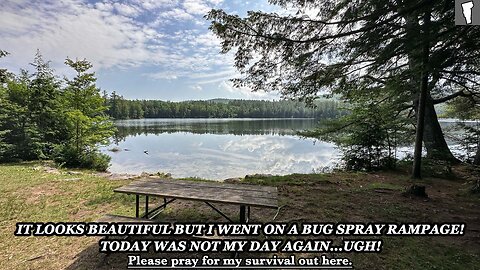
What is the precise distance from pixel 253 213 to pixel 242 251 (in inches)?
43.2

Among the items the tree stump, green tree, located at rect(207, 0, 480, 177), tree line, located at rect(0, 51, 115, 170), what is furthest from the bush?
the tree stump

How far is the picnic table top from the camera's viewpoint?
2.57 metres

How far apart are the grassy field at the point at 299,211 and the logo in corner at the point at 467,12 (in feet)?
8.39

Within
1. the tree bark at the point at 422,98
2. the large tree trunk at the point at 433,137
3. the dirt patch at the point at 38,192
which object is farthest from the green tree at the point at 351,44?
the dirt patch at the point at 38,192

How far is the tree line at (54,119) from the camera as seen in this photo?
948 cm

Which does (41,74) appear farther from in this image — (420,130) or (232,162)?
(420,130)

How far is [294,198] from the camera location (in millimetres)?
Answer: 4430

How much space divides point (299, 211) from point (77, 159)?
30.1 ft

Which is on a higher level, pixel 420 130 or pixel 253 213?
pixel 420 130

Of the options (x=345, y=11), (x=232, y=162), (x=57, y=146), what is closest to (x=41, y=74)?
(x=57, y=146)

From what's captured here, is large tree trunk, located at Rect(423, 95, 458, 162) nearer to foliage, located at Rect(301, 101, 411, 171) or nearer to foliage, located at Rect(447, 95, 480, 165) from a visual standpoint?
foliage, located at Rect(447, 95, 480, 165)

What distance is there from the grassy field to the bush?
9.78ft

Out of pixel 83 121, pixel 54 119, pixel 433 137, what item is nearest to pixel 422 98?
pixel 433 137

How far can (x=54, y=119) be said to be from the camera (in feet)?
35.2
